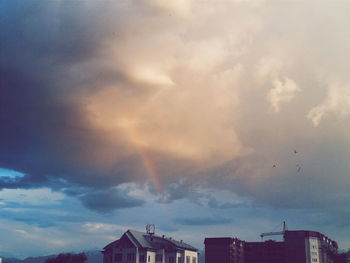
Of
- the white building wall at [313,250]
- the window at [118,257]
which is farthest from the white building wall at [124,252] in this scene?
the white building wall at [313,250]

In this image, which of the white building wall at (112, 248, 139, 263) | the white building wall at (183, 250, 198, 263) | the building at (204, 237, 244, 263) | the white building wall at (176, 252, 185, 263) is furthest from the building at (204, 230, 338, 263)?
the white building wall at (112, 248, 139, 263)

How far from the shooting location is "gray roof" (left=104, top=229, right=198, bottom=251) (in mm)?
119625

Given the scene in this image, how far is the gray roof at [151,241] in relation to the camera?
392 ft

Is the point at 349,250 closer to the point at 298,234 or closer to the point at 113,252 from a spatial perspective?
the point at 298,234

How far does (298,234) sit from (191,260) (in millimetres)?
79604

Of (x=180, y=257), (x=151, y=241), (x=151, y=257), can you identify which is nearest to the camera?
(x=151, y=257)

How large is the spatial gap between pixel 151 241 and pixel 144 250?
292 inches

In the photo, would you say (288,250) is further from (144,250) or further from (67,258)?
(67,258)

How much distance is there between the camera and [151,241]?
125 m

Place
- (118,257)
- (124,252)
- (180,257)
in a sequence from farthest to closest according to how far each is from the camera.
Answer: (180,257), (118,257), (124,252)

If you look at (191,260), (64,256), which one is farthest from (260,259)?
(64,256)

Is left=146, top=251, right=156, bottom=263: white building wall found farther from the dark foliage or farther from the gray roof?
the dark foliage

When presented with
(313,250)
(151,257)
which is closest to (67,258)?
(151,257)

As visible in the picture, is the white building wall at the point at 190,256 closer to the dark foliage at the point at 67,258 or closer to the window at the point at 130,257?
the window at the point at 130,257
